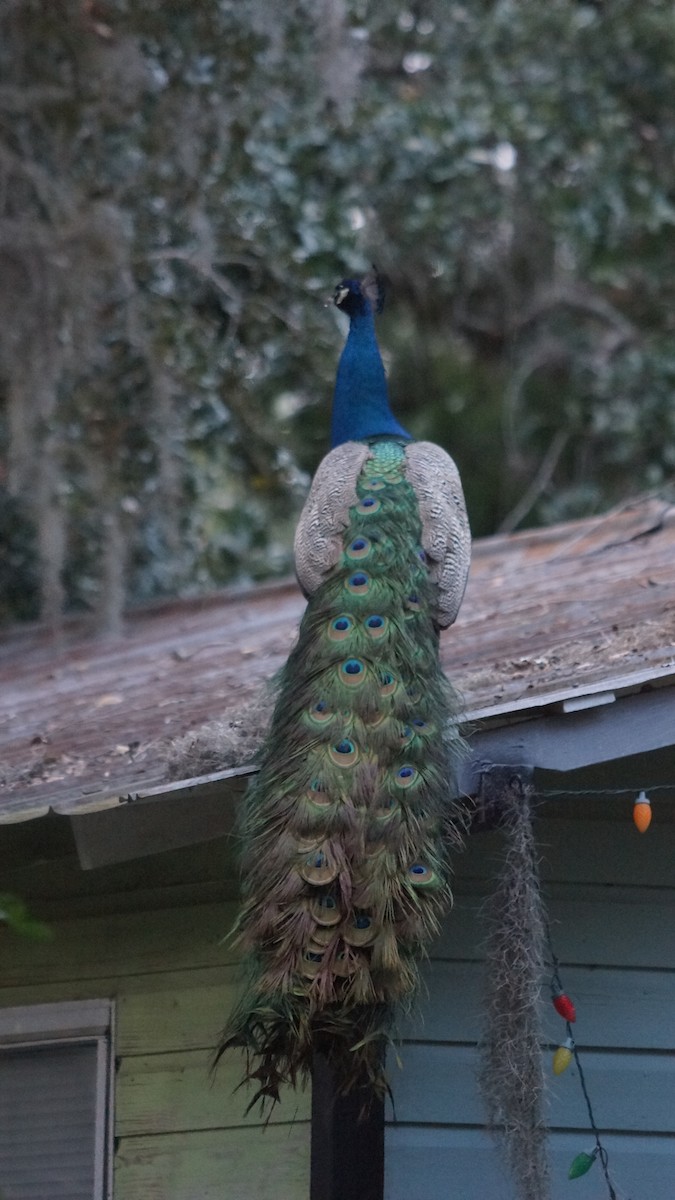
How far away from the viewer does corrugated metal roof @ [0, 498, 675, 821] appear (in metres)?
4.05

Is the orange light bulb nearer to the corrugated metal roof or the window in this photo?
the corrugated metal roof

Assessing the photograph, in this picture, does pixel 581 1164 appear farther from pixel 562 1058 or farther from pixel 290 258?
pixel 290 258

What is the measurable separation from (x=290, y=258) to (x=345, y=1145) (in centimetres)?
502

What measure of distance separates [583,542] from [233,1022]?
3.94 metres

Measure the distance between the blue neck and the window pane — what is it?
2097 mm

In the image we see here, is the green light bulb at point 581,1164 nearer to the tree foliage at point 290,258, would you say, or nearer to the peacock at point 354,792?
the peacock at point 354,792

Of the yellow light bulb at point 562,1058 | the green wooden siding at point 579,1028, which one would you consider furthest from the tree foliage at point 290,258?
the yellow light bulb at point 562,1058

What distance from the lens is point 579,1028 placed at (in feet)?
12.9

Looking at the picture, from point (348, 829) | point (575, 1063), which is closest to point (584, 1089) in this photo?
point (575, 1063)

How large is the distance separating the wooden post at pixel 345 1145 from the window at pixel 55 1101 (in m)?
0.72

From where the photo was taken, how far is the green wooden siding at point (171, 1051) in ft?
12.8

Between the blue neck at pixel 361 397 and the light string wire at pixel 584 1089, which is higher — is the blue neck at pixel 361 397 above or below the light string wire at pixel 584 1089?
above

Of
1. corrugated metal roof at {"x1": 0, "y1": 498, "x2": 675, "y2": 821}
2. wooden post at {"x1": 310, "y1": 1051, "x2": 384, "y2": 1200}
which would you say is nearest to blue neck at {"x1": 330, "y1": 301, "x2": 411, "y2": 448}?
corrugated metal roof at {"x1": 0, "y1": 498, "x2": 675, "y2": 821}

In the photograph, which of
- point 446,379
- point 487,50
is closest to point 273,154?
point 487,50
